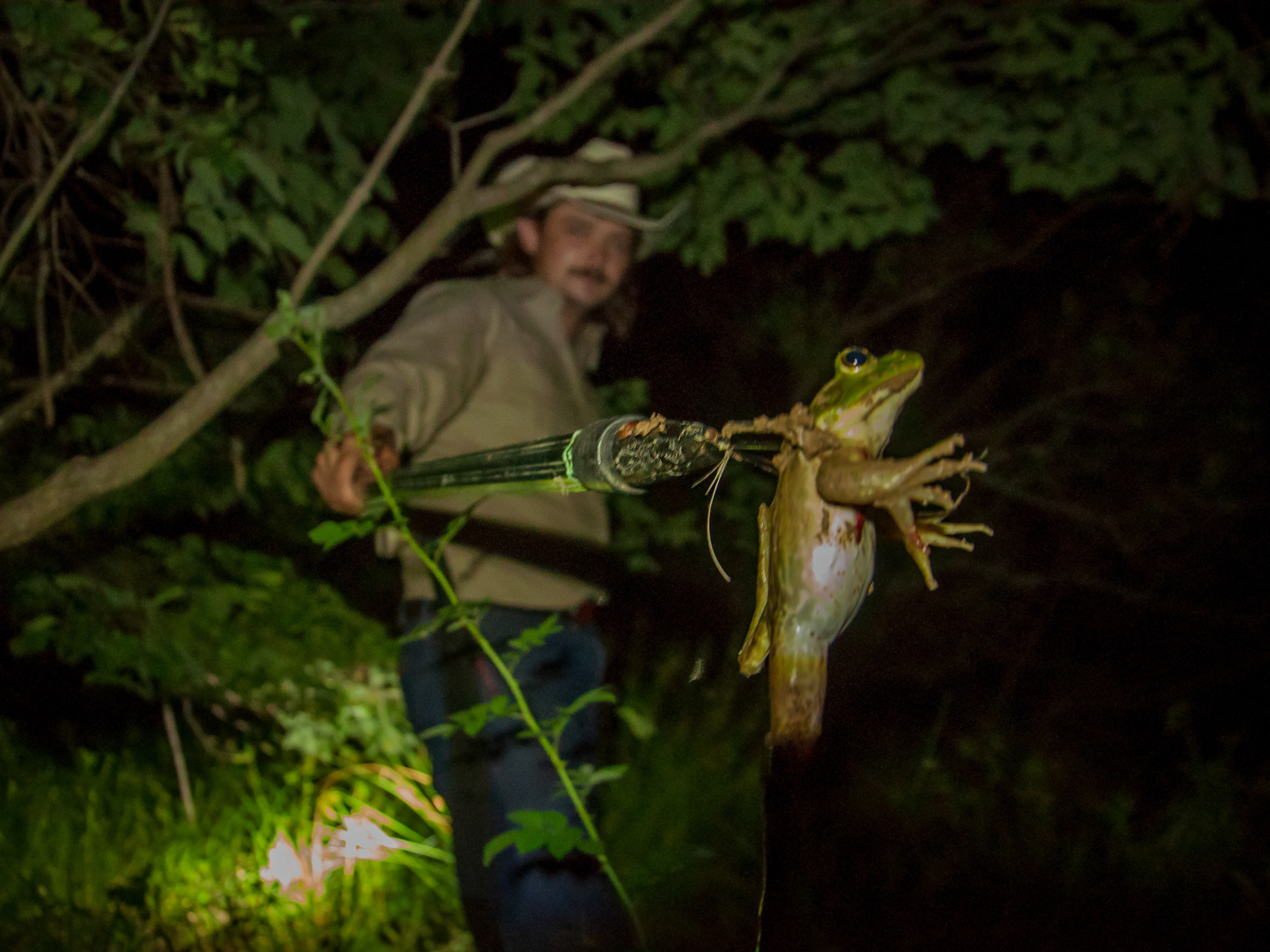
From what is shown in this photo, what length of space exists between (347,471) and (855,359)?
121 centimetres

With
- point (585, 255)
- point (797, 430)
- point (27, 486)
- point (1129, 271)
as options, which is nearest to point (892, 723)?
point (1129, 271)

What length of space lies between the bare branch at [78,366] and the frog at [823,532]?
3077mm

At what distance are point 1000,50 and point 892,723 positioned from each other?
389cm

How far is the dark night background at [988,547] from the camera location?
391cm

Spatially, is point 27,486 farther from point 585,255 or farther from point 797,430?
point 797,430

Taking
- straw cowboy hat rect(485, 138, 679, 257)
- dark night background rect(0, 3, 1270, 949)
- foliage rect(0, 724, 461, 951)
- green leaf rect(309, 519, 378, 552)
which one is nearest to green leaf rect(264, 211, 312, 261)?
straw cowboy hat rect(485, 138, 679, 257)

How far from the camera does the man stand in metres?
2.14

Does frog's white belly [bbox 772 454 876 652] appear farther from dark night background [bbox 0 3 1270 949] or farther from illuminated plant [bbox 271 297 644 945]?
dark night background [bbox 0 3 1270 949]

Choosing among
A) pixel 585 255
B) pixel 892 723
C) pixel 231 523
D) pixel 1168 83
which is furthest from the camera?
pixel 892 723

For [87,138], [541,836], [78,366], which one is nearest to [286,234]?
[87,138]

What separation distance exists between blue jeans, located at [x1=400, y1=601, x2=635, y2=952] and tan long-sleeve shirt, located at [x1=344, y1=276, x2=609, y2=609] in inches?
4.0

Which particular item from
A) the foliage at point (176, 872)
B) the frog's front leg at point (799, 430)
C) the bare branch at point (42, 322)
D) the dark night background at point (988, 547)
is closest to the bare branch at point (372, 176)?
the bare branch at point (42, 322)

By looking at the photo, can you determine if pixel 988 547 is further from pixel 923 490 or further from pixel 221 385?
pixel 923 490

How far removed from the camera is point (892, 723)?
5535 mm
